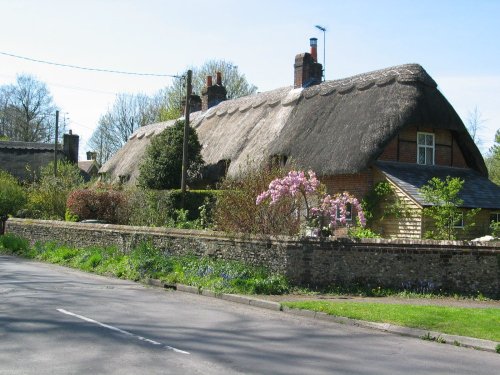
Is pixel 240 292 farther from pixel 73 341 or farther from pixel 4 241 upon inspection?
pixel 4 241

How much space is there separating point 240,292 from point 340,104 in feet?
50.2

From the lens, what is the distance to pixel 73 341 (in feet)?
28.1

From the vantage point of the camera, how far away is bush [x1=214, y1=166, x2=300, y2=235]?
17.5 m

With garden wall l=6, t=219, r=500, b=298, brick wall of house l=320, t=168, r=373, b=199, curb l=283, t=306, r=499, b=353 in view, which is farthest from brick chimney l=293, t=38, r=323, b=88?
curb l=283, t=306, r=499, b=353

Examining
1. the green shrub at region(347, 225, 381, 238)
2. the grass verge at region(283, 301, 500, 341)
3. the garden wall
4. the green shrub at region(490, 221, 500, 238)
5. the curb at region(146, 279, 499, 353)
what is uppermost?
the green shrub at region(490, 221, 500, 238)

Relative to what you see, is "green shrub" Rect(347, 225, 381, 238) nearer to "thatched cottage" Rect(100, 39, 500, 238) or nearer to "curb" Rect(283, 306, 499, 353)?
"thatched cottage" Rect(100, 39, 500, 238)

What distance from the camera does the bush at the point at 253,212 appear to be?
17531mm

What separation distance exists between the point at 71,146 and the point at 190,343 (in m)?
54.4

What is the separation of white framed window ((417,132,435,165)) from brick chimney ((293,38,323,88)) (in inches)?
317

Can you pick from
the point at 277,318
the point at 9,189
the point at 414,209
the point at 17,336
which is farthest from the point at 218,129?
the point at 17,336

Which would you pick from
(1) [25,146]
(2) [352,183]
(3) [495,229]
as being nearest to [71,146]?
(1) [25,146]

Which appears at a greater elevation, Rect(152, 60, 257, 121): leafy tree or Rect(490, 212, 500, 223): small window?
Rect(152, 60, 257, 121): leafy tree

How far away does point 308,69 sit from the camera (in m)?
33.1

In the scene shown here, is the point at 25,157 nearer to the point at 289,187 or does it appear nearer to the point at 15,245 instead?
the point at 15,245
